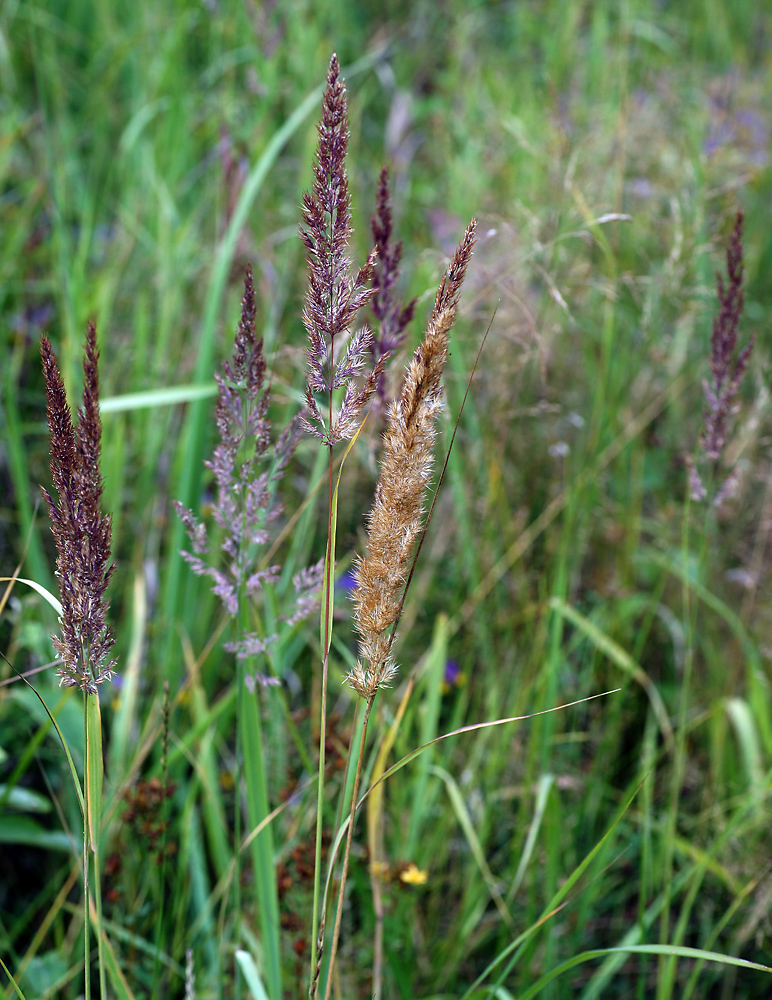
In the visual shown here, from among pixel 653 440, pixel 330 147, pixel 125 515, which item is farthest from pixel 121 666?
pixel 653 440

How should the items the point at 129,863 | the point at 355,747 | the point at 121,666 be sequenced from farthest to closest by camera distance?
the point at 121,666 < the point at 129,863 < the point at 355,747

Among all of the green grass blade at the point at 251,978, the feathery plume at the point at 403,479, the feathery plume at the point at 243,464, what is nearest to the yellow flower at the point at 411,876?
the green grass blade at the point at 251,978

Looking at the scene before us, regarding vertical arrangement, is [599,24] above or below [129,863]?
above

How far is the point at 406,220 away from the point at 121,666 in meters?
1.77

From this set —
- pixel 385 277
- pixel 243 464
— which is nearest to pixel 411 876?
pixel 243 464

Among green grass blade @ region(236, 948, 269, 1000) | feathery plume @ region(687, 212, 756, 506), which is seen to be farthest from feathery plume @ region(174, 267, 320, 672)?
feathery plume @ region(687, 212, 756, 506)

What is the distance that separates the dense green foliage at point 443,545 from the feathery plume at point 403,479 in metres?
0.35

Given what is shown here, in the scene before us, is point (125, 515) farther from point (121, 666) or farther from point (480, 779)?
point (480, 779)

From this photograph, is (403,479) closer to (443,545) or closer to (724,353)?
(724,353)

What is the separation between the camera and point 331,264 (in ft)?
2.03

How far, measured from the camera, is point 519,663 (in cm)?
171

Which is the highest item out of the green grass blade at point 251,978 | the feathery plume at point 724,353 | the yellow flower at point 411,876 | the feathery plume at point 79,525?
the feathery plume at point 724,353

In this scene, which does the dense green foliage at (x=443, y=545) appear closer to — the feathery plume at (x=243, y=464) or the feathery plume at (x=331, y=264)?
the feathery plume at (x=243, y=464)

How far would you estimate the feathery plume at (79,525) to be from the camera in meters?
0.61
